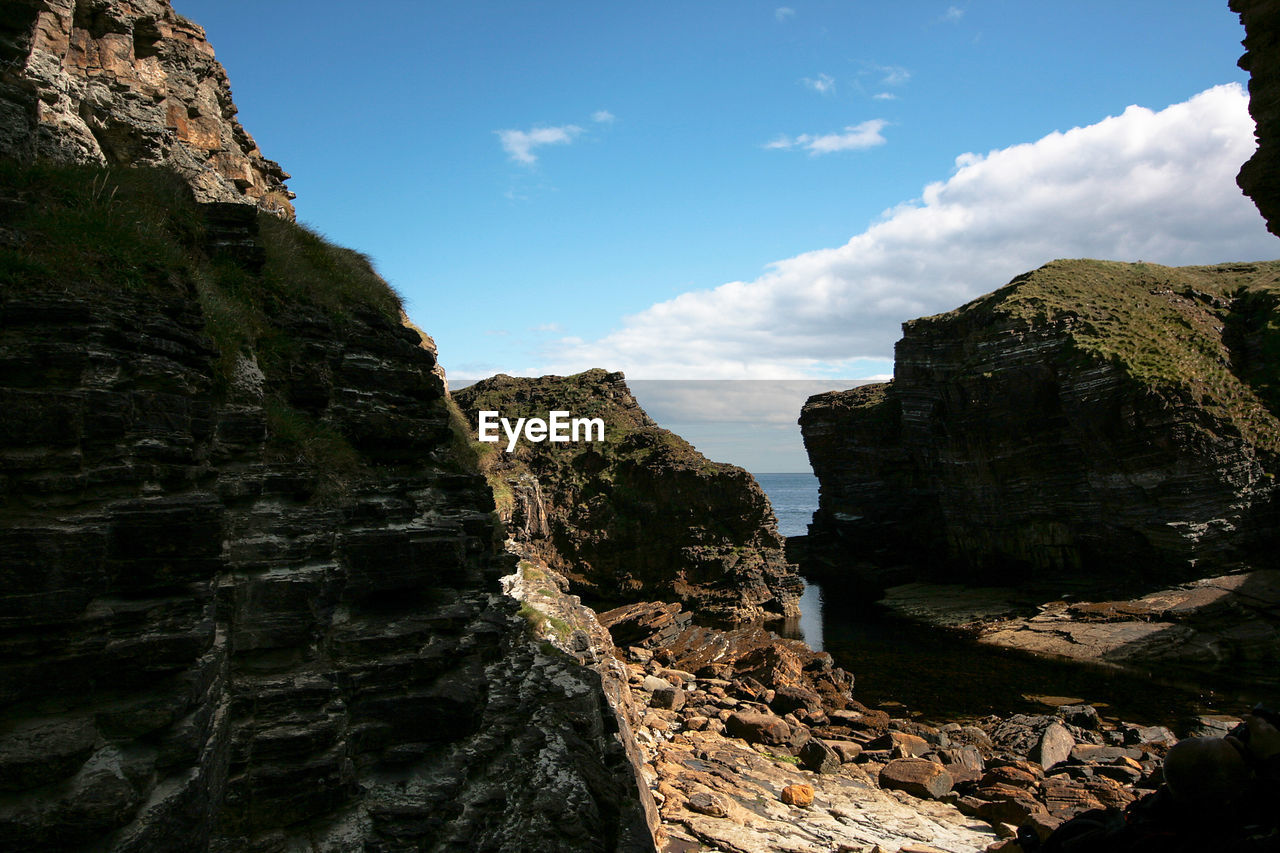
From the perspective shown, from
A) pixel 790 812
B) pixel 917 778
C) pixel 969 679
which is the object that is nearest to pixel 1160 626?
pixel 969 679

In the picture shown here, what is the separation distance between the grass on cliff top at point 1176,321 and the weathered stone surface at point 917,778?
39.7 metres

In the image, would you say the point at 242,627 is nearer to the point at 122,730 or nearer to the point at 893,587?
the point at 122,730

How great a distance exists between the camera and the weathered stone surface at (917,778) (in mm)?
19875

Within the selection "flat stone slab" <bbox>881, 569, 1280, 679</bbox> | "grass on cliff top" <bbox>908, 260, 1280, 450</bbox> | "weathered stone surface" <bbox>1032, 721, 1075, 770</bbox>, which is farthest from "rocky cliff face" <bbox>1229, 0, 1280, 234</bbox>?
"grass on cliff top" <bbox>908, 260, 1280, 450</bbox>

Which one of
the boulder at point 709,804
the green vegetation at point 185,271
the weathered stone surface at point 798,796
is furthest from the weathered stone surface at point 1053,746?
the green vegetation at point 185,271

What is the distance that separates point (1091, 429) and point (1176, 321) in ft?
45.4

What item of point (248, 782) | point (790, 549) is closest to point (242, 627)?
point (248, 782)

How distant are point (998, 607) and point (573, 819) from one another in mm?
48754

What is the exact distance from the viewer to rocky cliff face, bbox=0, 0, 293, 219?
30.0ft

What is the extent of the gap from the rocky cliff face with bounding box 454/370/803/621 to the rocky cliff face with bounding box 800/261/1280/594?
20.2 metres

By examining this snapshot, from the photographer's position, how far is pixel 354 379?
11.4 meters

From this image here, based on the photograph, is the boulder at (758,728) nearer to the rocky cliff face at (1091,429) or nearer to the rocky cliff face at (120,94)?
the rocky cliff face at (120,94)

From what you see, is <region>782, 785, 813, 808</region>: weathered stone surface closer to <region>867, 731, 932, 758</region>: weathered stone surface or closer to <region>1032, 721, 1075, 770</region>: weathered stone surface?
<region>867, 731, 932, 758</region>: weathered stone surface

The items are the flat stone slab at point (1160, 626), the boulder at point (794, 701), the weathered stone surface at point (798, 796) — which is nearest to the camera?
the weathered stone surface at point (798, 796)
